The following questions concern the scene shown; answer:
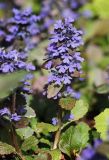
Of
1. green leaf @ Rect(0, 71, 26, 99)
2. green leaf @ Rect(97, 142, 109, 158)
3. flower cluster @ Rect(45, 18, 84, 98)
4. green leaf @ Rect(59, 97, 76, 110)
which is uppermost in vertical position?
flower cluster @ Rect(45, 18, 84, 98)

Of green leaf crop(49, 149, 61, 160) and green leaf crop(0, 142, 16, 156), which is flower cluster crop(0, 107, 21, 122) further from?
green leaf crop(49, 149, 61, 160)

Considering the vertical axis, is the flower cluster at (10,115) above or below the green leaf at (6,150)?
above

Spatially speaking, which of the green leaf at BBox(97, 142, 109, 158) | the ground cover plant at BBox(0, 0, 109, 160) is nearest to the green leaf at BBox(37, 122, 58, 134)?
the ground cover plant at BBox(0, 0, 109, 160)

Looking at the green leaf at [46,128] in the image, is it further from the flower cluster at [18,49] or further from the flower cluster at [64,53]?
the flower cluster at [64,53]

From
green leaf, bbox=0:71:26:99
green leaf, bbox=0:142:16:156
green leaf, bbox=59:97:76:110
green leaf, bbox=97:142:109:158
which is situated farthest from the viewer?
green leaf, bbox=59:97:76:110

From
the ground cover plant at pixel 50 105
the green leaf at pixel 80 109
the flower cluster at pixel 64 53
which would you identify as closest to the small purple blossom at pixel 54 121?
the ground cover plant at pixel 50 105

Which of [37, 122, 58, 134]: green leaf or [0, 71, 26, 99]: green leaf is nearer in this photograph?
[0, 71, 26, 99]: green leaf
